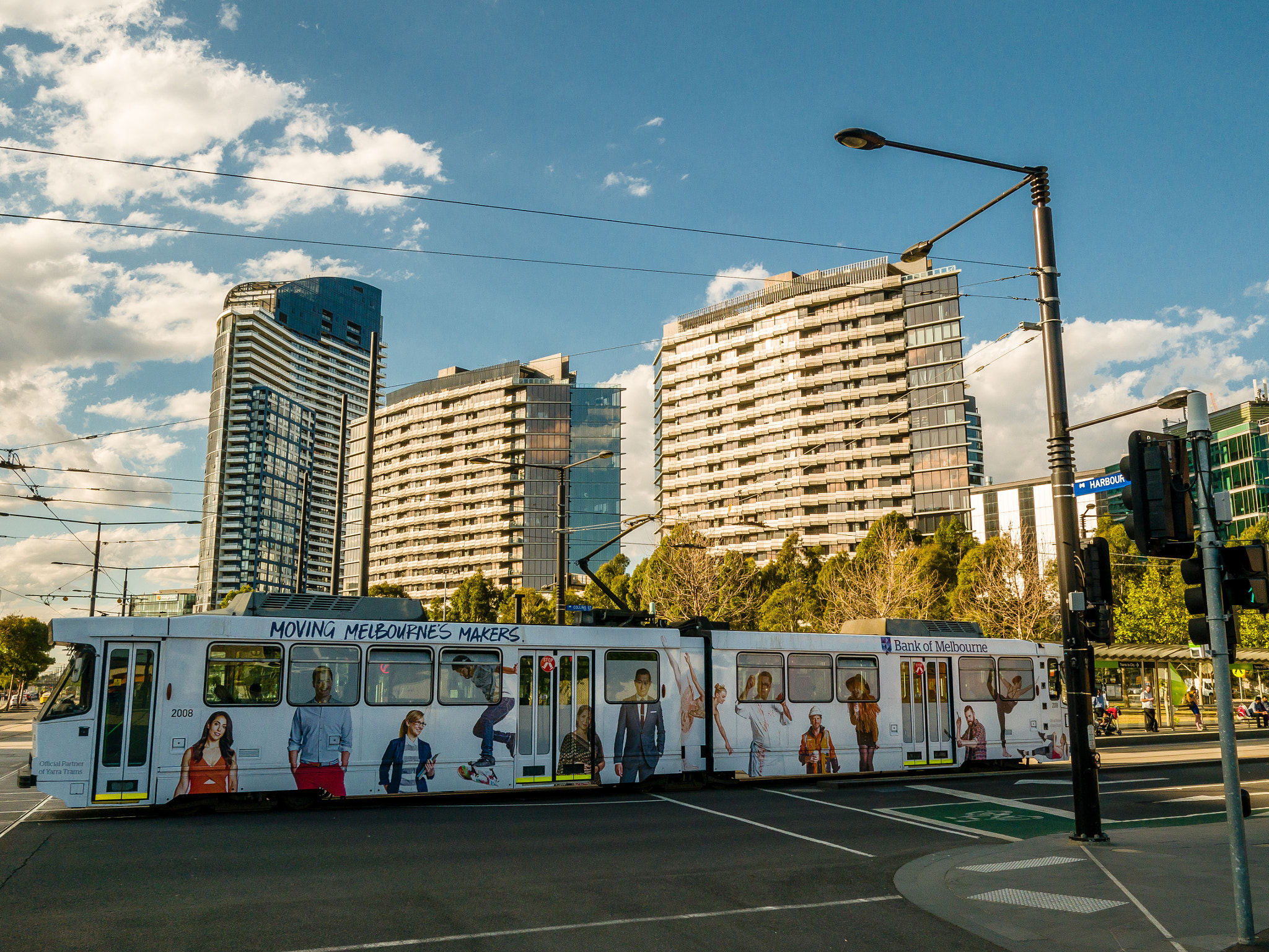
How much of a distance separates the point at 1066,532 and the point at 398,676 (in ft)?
34.0

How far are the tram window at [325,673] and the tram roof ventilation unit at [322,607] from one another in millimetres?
559

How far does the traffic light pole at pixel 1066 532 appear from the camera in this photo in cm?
1100

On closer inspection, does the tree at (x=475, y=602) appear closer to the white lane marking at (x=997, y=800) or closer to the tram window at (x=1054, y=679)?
the tram window at (x=1054, y=679)

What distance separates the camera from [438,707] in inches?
591

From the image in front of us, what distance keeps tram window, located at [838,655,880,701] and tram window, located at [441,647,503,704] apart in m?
7.24

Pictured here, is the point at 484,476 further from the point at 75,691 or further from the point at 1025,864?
the point at 1025,864

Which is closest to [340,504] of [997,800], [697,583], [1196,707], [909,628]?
[909,628]

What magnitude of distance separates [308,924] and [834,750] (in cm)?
1294

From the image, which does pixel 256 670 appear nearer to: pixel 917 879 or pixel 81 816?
pixel 81 816

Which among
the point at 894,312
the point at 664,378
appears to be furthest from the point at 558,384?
the point at 894,312

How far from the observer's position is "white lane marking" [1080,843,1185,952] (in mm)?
6846

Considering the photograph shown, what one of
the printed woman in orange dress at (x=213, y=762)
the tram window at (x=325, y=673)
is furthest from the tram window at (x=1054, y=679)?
the printed woman in orange dress at (x=213, y=762)

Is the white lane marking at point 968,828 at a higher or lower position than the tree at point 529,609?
lower

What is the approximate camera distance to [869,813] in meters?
14.0
